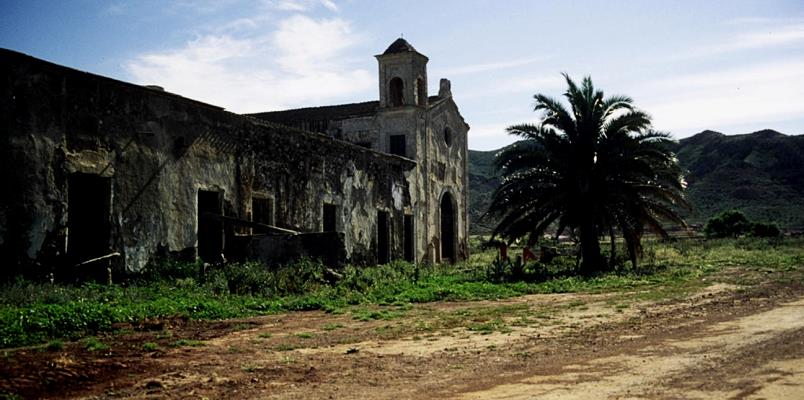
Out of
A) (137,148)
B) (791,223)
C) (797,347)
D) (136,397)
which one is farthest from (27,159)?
(791,223)

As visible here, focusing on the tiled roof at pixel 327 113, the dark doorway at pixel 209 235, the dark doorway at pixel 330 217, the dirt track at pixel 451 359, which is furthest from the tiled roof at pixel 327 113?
the dirt track at pixel 451 359

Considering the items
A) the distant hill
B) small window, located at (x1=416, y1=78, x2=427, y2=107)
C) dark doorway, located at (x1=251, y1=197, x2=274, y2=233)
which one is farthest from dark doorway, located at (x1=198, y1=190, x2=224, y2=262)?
the distant hill

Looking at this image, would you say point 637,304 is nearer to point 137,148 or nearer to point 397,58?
point 137,148

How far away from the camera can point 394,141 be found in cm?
2792

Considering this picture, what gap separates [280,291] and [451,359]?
6.84 meters

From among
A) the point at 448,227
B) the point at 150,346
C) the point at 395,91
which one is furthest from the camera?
the point at 448,227

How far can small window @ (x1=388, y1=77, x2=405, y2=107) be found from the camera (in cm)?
2847

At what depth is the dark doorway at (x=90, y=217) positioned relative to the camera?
13078 millimetres

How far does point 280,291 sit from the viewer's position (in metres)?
13.4

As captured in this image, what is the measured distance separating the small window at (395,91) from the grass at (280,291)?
9010 millimetres

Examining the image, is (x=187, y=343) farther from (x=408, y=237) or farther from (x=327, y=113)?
(x=327, y=113)

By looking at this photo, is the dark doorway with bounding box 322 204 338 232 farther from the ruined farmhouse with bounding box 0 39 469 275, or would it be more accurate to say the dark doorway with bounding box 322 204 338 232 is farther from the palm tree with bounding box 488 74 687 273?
the palm tree with bounding box 488 74 687 273

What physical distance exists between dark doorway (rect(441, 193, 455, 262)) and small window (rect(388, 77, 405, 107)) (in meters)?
4.78

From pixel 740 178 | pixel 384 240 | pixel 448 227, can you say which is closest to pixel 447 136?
pixel 448 227
